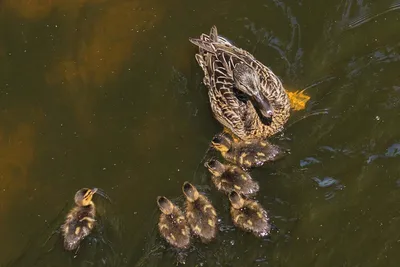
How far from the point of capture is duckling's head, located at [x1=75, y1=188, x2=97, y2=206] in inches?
145

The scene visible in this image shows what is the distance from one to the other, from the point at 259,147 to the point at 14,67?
186cm

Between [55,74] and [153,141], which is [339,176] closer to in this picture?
[153,141]

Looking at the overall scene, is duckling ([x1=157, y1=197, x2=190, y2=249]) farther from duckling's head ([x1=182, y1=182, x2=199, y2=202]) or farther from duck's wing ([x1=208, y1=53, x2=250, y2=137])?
duck's wing ([x1=208, y1=53, x2=250, y2=137])

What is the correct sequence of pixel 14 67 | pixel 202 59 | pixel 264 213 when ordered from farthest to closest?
pixel 14 67 < pixel 202 59 < pixel 264 213

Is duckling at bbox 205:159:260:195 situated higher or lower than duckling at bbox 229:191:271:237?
higher

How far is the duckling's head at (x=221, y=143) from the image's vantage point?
3783mm

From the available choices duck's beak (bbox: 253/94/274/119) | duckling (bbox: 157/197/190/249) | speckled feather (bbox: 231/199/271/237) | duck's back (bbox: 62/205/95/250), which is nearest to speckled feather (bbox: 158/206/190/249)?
duckling (bbox: 157/197/190/249)

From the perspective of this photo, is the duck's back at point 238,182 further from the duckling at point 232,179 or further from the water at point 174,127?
the water at point 174,127

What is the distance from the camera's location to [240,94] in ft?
12.4

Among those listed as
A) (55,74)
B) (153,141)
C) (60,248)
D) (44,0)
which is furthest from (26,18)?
(60,248)

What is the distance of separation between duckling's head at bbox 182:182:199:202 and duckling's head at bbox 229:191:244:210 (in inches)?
8.7

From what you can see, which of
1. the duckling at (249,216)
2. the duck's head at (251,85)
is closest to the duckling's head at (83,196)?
the duckling at (249,216)

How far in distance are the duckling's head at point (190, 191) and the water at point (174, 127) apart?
9.0 inches

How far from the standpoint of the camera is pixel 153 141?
13.1ft
